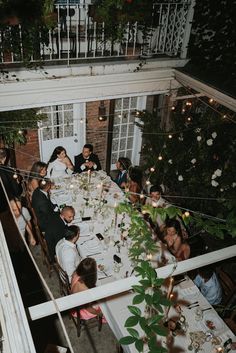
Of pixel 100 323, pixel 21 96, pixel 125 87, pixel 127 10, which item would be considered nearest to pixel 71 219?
pixel 100 323

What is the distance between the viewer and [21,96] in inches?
203

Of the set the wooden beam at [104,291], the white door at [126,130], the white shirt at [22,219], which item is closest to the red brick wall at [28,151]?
the white door at [126,130]

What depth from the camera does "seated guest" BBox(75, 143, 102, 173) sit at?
663 cm

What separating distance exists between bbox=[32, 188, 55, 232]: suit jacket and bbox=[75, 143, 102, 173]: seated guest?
1613mm

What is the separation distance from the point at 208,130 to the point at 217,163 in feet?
2.39

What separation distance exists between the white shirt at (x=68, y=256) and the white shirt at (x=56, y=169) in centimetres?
238

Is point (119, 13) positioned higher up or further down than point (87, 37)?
higher up

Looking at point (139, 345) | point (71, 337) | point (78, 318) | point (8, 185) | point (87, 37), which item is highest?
point (87, 37)

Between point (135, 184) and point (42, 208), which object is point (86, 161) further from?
point (42, 208)

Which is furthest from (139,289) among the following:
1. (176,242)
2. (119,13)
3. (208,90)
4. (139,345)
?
(119,13)

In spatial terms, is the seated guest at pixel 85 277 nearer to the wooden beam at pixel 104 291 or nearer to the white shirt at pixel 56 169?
the wooden beam at pixel 104 291

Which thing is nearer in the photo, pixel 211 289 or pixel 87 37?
pixel 211 289

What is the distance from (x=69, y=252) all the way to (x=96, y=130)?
458 centimetres

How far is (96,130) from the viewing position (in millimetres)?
8188
